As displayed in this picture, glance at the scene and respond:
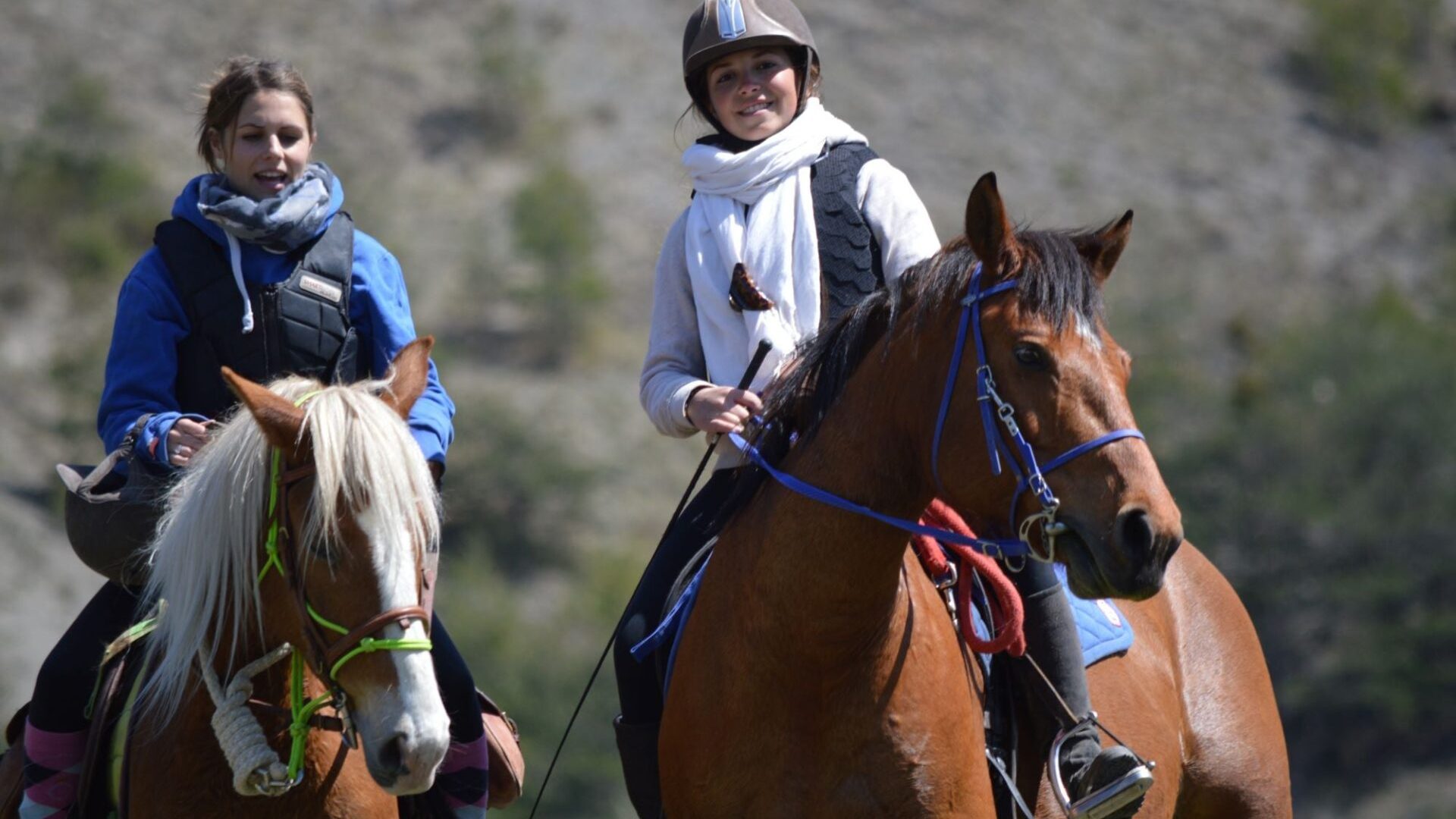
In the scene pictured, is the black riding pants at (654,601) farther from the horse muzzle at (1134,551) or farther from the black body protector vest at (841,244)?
the horse muzzle at (1134,551)

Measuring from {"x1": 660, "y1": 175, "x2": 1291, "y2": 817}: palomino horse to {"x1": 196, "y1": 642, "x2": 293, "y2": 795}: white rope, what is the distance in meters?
1.16

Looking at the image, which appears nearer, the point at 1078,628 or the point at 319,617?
the point at 319,617

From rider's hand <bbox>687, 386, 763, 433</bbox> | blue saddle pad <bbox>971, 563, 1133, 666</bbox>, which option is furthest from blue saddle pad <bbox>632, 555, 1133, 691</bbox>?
rider's hand <bbox>687, 386, 763, 433</bbox>

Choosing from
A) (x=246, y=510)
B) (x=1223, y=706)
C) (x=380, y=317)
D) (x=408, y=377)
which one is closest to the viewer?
(x=246, y=510)

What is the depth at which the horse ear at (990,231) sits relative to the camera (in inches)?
194

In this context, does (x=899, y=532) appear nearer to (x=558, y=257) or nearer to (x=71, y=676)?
(x=71, y=676)

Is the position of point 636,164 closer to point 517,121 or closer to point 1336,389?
point 517,121

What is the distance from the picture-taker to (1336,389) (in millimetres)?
41406

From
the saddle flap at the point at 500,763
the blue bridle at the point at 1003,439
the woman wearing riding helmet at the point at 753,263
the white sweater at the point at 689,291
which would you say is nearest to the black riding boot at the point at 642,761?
the woman wearing riding helmet at the point at 753,263

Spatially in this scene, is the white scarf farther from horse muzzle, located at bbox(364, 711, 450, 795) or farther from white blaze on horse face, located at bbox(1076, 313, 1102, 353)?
horse muzzle, located at bbox(364, 711, 450, 795)

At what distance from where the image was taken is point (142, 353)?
5.86 metres

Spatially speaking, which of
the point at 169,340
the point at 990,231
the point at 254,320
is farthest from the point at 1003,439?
the point at 169,340

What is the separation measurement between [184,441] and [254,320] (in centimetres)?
56

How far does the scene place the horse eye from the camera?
485cm
